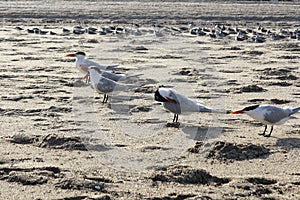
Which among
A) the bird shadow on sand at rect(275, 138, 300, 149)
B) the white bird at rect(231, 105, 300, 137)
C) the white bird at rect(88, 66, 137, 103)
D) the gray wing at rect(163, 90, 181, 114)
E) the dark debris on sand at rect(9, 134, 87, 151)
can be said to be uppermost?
the white bird at rect(231, 105, 300, 137)

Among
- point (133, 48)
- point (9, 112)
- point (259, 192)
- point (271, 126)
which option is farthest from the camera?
point (133, 48)

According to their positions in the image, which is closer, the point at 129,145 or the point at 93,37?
the point at 129,145

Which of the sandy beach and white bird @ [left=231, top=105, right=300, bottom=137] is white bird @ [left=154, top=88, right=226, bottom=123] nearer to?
the sandy beach

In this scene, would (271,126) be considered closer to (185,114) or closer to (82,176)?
(185,114)

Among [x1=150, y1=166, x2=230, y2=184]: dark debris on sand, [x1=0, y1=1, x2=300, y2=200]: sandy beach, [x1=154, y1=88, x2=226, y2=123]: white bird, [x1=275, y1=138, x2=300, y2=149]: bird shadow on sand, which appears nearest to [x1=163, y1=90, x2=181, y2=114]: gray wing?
[x1=154, y1=88, x2=226, y2=123]: white bird

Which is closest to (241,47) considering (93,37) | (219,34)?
(219,34)

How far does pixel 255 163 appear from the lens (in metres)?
5.71

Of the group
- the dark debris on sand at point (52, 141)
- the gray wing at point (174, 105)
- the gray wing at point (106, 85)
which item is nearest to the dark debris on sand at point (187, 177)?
the dark debris on sand at point (52, 141)

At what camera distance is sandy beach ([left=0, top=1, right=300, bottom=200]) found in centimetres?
507

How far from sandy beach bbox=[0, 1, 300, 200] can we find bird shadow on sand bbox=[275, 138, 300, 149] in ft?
0.04

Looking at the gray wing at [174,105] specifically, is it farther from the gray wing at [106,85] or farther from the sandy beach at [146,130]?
the gray wing at [106,85]

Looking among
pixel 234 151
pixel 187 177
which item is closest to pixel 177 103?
pixel 234 151

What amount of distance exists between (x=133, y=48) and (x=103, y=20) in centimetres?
1137

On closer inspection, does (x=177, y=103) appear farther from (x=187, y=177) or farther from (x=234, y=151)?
(x=187, y=177)
